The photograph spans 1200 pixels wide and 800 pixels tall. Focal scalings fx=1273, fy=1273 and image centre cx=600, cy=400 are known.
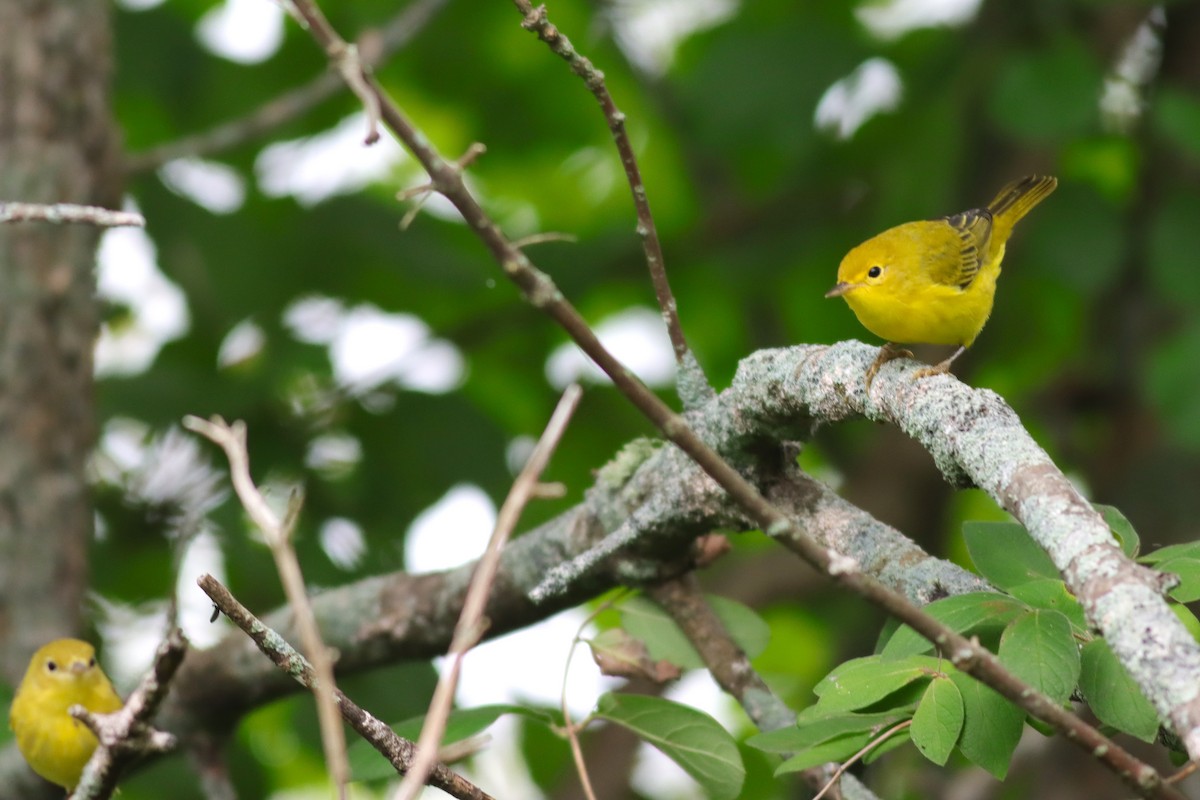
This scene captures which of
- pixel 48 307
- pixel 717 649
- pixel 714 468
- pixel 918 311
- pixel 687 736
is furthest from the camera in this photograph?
pixel 48 307

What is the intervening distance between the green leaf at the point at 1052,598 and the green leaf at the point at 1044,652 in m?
0.09

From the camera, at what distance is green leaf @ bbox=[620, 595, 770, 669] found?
2564 millimetres

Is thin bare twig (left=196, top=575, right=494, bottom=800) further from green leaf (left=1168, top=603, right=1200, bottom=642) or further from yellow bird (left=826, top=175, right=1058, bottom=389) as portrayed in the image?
yellow bird (left=826, top=175, right=1058, bottom=389)

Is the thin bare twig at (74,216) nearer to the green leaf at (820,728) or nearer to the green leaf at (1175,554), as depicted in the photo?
the green leaf at (820,728)

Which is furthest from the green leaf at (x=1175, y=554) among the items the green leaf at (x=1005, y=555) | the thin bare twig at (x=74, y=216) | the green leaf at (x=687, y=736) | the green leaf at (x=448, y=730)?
the thin bare twig at (x=74, y=216)

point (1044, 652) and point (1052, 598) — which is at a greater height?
point (1052, 598)

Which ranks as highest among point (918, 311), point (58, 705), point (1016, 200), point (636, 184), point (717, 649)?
point (1016, 200)

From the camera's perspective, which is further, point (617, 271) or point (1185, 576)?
point (617, 271)

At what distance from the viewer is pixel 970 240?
330 cm

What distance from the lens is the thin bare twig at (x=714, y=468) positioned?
1156 mm

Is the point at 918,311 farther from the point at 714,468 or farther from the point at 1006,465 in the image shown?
the point at 714,468

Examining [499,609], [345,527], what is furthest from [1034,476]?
[345,527]

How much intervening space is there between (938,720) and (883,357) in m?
0.60

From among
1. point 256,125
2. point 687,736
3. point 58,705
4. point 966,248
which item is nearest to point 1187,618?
point 687,736
